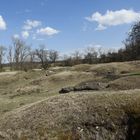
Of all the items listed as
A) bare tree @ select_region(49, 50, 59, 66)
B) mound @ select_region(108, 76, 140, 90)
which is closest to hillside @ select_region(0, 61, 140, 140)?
mound @ select_region(108, 76, 140, 90)

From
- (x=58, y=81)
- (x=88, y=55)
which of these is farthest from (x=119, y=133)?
(x=88, y=55)

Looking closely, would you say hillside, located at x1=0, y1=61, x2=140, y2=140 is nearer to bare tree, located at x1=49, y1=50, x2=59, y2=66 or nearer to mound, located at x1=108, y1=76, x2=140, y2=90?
mound, located at x1=108, y1=76, x2=140, y2=90

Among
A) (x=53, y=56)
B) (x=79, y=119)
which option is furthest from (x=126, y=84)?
(x=53, y=56)

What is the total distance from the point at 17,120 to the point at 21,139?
1.05m

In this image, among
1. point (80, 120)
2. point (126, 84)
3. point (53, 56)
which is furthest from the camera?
point (53, 56)

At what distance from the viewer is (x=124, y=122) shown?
40.1 ft

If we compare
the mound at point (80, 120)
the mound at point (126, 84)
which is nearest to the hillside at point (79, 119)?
the mound at point (80, 120)

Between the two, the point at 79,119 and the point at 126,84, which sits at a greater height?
A: the point at 79,119

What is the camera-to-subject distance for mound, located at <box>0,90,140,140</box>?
38.5 ft

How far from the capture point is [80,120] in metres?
12.1

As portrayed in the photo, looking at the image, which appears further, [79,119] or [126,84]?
[126,84]

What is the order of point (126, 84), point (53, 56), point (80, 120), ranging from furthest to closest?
point (53, 56), point (126, 84), point (80, 120)

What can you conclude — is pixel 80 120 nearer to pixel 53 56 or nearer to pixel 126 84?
pixel 126 84

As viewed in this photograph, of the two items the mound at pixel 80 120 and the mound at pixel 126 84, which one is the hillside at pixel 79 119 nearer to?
the mound at pixel 80 120
